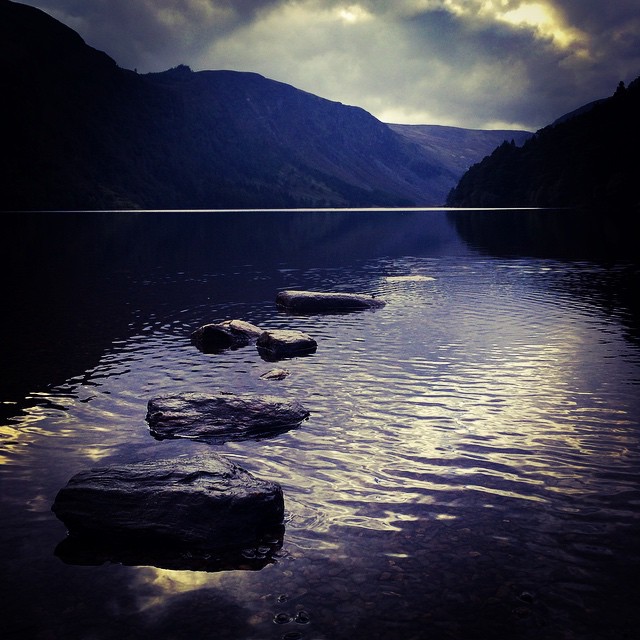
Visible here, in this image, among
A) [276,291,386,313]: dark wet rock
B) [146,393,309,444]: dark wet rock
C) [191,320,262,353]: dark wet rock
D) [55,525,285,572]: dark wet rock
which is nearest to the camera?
[55,525,285,572]: dark wet rock

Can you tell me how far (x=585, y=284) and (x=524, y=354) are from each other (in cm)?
2583

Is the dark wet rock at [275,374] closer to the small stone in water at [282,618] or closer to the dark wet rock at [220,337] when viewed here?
the dark wet rock at [220,337]

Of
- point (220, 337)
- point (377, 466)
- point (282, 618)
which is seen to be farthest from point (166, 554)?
point (220, 337)

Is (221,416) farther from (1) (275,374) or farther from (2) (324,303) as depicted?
(2) (324,303)

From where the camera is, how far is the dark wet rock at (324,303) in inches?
1531

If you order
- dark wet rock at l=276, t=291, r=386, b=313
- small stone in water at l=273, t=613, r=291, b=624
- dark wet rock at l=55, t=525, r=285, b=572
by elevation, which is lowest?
dark wet rock at l=55, t=525, r=285, b=572

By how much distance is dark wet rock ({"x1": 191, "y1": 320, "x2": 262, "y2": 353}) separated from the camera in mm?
28889

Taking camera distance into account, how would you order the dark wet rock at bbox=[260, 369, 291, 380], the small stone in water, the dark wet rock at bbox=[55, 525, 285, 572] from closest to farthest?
1. the small stone in water
2. the dark wet rock at bbox=[55, 525, 285, 572]
3. the dark wet rock at bbox=[260, 369, 291, 380]

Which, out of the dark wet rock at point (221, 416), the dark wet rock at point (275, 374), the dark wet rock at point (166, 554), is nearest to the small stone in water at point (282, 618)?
the dark wet rock at point (166, 554)

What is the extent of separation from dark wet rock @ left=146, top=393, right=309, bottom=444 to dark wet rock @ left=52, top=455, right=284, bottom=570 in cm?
447

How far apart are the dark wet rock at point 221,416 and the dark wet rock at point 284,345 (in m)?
7.74

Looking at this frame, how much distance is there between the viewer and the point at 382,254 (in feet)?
258

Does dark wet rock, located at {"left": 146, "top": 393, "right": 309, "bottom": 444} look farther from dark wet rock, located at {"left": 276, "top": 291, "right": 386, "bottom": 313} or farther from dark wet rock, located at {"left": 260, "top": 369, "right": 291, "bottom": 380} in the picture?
dark wet rock, located at {"left": 276, "top": 291, "right": 386, "bottom": 313}

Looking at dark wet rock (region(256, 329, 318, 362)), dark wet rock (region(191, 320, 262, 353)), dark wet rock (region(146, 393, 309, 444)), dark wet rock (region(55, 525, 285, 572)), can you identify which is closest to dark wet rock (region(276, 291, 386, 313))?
dark wet rock (region(191, 320, 262, 353))
